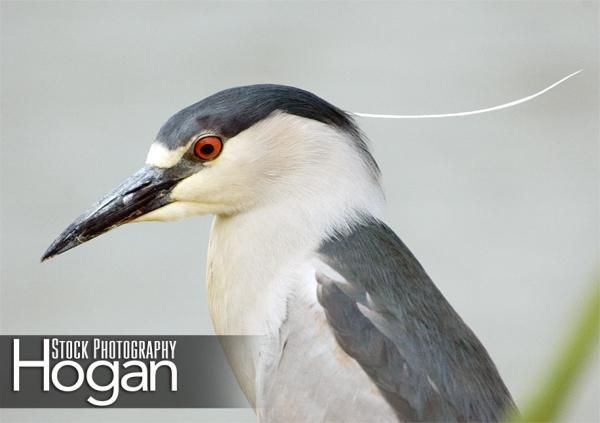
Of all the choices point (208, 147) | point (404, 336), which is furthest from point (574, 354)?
point (208, 147)

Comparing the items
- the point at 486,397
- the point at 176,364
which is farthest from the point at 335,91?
the point at 486,397

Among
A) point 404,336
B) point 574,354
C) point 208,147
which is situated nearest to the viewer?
point 574,354

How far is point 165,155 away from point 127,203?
0.08 m

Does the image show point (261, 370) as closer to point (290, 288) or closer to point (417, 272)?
point (290, 288)

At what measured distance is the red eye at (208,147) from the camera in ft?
3.96

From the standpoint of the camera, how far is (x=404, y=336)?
3.66ft

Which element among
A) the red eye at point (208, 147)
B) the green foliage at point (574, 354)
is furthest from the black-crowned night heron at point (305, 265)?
the green foliage at point (574, 354)

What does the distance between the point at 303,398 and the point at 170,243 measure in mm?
2213

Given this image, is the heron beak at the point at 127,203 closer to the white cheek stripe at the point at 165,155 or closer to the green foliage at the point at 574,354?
the white cheek stripe at the point at 165,155

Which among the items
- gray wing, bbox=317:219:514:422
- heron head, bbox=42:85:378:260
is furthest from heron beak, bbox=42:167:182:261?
gray wing, bbox=317:219:514:422

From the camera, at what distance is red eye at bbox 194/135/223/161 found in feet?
3.96

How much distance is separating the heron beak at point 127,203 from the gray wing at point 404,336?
0.22m

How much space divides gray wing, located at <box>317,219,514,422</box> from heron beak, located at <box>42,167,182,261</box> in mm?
223

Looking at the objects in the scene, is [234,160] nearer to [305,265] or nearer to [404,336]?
[305,265]
